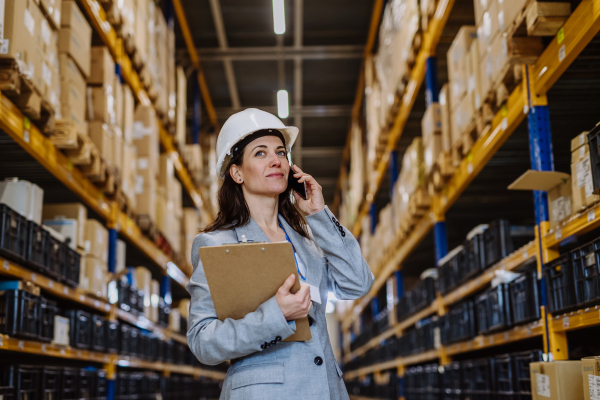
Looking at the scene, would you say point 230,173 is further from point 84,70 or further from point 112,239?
point 112,239

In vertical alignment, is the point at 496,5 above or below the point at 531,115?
above

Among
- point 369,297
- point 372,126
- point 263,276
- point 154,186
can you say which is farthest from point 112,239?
point 369,297

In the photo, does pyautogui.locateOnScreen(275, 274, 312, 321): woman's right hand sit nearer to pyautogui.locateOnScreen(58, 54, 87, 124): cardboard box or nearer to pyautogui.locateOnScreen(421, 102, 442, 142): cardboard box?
pyautogui.locateOnScreen(58, 54, 87, 124): cardboard box

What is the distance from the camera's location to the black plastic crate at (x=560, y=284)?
2.95 m

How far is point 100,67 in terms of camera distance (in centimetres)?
520

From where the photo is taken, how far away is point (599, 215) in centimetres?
266

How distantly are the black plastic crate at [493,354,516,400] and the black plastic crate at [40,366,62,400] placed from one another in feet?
8.97

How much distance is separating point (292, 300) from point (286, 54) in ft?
31.7

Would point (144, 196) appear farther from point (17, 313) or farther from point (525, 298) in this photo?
point (525, 298)

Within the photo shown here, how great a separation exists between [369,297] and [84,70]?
810cm

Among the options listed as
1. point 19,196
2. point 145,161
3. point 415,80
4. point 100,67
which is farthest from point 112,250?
point 415,80

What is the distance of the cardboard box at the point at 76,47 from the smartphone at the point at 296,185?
2.70 metres

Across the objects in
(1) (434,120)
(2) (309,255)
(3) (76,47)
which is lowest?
(2) (309,255)

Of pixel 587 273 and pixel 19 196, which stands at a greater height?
pixel 19 196
